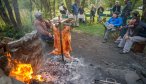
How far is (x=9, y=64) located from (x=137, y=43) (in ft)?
18.5

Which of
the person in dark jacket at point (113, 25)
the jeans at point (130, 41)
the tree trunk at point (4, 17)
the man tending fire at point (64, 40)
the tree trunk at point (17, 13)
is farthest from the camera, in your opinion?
the person in dark jacket at point (113, 25)

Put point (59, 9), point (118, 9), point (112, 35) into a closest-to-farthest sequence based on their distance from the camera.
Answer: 1. point (112, 35)
2. point (118, 9)
3. point (59, 9)

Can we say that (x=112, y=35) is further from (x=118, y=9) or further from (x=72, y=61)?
(x=72, y=61)

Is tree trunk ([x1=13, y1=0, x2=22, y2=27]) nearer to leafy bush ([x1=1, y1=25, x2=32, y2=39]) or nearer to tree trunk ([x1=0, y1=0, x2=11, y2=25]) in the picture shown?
tree trunk ([x1=0, y1=0, x2=11, y2=25])

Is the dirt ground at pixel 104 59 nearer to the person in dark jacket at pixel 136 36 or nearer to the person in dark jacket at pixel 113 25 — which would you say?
the person in dark jacket at pixel 136 36

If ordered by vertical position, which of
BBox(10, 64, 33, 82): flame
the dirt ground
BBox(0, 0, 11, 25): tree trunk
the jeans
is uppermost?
BBox(0, 0, 11, 25): tree trunk

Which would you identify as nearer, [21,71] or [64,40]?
[21,71]

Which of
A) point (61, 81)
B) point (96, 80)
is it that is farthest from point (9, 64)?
point (96, 80)

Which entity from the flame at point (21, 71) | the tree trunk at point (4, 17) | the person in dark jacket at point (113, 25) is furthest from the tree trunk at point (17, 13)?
the person in dark jacket at point (113, 25)

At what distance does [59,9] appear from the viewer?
13.8 metres

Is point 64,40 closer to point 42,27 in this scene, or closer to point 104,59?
point 42,27

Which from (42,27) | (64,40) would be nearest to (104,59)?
(64,40)

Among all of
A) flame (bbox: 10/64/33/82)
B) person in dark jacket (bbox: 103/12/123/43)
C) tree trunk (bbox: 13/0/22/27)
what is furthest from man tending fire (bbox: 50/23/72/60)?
person in dark jacket (bbox: 103/12/123/43)

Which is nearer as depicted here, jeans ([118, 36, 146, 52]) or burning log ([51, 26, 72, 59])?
burning log ([51, 26, 72, 59])
